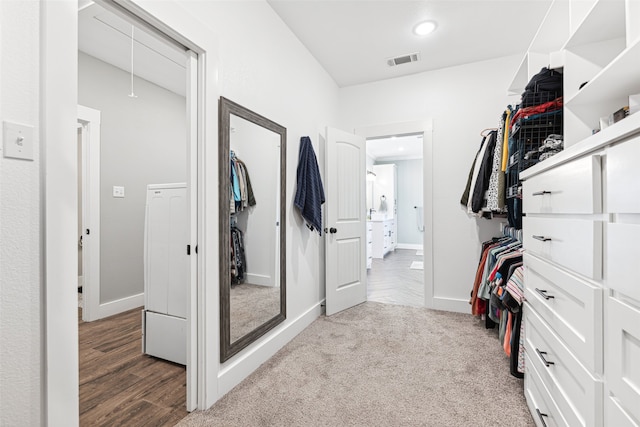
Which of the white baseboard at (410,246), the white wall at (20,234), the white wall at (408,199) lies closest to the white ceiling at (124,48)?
the white wall at (20,234)

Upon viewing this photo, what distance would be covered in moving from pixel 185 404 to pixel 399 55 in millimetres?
3387

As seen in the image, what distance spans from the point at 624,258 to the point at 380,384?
1.50 meters

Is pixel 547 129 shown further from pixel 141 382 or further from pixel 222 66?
pixel 141 382

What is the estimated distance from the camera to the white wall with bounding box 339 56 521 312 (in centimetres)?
309

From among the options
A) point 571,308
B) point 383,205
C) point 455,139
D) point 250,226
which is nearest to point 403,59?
point 455,139

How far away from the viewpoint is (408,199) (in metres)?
8.32

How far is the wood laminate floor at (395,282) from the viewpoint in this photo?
144 inches

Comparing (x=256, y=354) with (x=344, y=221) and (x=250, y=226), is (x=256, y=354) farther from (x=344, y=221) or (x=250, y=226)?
(x=344, y=221)

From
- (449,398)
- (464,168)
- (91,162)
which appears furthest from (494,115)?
(91,162)

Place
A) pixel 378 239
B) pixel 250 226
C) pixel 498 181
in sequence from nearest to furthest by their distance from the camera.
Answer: pixel 250 226, pixel 498 181, pixel 378 239

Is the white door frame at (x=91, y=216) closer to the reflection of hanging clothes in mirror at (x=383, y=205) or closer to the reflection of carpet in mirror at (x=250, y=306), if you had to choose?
the reflection of carpet in mirror at (x=250, y=306)

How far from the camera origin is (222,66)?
1772 millimetres

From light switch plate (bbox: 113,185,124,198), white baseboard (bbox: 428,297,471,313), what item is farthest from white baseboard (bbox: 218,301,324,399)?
light switch plate (bbox: 113,185,124,198)

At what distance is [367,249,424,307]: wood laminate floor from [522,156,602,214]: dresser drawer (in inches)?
94.0
